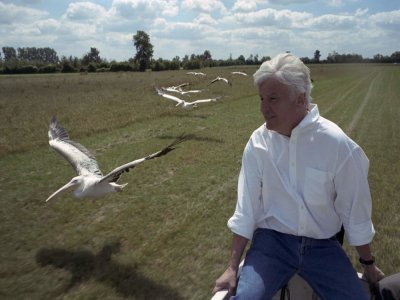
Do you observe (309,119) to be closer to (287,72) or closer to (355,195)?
(287,72)

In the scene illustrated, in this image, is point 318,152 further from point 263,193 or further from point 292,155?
point 263,193

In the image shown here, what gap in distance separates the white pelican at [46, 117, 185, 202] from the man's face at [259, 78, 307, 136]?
2.03 meters

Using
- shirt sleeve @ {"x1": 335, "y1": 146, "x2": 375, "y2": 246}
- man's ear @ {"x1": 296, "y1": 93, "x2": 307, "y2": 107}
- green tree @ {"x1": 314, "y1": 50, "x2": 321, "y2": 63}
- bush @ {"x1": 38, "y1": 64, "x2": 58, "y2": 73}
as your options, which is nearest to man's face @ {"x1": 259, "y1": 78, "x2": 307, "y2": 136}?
man's ear @ {"x1": 296, "y1": 93, "x2": 307, "y2": 107}

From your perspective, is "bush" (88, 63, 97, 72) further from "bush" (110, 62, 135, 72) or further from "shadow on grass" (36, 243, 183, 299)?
"shadow on grass" (36, 243, 183, 299)

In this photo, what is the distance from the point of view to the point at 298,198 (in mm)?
2494

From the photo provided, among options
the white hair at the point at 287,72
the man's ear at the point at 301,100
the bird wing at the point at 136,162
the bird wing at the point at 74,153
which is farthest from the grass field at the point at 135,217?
the white hair at the point at 287,72

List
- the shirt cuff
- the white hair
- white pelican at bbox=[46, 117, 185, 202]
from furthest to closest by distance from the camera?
white pelican at bbox=[46, 117, 185, 202] < the shirt cuff < the white hair

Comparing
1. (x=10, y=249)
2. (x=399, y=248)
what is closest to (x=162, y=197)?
(x=10, y=249)

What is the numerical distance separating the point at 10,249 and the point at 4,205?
66.4 inches

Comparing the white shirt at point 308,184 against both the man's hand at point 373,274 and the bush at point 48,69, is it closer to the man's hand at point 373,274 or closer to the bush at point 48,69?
the man's hand at point 373,274

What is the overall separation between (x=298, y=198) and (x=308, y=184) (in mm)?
114

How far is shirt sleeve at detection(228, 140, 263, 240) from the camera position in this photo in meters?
2.61

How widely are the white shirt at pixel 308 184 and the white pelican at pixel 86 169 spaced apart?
74.2 inches

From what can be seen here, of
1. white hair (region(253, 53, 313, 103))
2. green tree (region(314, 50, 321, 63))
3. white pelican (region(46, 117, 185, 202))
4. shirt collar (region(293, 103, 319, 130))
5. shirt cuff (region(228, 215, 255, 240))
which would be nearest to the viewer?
white hair (region(253, 53, 313, 103))
